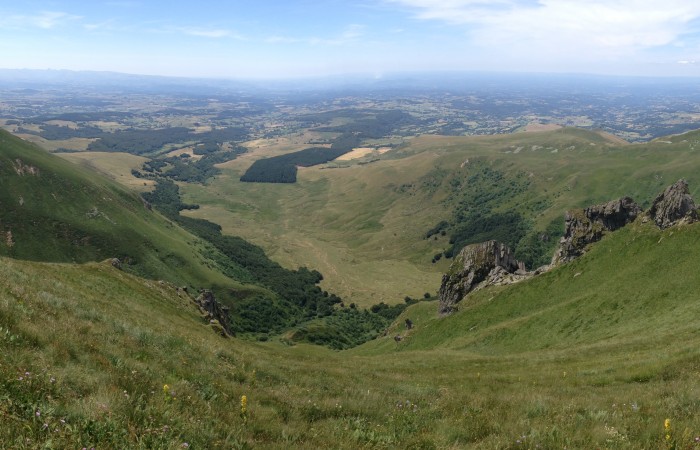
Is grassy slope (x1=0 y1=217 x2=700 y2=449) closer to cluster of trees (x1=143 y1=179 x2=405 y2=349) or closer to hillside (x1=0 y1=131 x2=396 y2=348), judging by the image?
cluster of trees (x1=143 y1=179 x2=405 y2=349)

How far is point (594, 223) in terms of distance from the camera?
77.8 m

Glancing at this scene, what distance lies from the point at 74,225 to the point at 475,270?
133018 millimetres

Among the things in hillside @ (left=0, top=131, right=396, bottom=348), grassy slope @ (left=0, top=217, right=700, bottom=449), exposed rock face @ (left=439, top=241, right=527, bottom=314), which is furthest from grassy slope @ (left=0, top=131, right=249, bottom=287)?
grassy slope @ (left=0, top=217, right=700, bottom=449)

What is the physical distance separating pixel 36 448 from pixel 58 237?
155268 mm

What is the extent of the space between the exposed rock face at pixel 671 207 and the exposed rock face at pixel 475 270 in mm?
23676

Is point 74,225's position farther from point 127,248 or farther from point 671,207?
point 671,207

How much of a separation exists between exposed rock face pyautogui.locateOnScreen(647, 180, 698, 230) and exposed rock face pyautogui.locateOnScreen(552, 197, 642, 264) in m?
13.2

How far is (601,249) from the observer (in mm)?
60969

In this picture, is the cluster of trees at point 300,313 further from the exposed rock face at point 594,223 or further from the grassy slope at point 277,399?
the grassy slope at point 277,399

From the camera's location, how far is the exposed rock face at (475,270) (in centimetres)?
8006

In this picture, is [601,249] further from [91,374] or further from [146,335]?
[91,374]

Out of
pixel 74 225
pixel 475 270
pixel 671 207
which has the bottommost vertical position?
pixel 74 225

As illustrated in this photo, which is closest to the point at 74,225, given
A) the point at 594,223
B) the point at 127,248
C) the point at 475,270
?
the point at 127,248

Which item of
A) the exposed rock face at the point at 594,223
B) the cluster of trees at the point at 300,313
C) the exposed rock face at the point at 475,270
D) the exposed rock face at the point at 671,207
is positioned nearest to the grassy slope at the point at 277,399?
the exposed rock face at the point at 671,207
